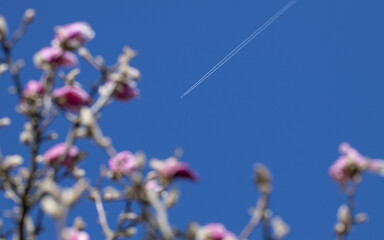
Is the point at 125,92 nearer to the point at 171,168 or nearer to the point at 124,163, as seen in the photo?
the point at 124,163

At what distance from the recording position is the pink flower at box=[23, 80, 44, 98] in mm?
2181

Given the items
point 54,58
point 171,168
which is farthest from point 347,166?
point 54,58

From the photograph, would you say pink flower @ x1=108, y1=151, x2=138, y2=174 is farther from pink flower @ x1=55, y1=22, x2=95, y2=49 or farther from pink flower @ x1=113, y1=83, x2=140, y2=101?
pink flower @ x1=55, y1=22, x2=95, y2=49

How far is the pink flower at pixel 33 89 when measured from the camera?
218cm

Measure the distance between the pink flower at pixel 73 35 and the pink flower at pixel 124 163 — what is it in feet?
1.95

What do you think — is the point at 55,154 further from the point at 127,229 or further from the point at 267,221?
the point at 267,221

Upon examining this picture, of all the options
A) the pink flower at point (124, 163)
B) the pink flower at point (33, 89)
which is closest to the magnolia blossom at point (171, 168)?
the pink flower at point (124, 163)

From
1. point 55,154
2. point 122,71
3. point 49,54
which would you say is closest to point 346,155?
point 122,71

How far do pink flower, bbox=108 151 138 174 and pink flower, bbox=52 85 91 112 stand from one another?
30 cm

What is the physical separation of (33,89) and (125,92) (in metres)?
0.42

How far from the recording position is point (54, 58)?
2.23 m

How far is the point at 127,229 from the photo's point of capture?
Answer: 2486mm

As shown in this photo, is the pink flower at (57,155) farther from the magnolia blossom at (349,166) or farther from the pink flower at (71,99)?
the magnolia blossom at (349,166)

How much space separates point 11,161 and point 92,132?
127 cm
